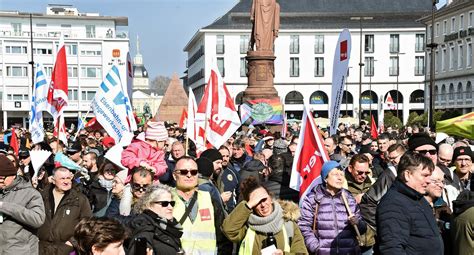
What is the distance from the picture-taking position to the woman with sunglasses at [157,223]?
4.86m

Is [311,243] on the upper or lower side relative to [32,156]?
lower

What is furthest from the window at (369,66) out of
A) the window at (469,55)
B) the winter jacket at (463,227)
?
the winter jacket at (463,227)

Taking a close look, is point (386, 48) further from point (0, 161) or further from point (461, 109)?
point (0, 161)

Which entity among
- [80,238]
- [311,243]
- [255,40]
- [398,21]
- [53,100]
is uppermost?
[398,21]

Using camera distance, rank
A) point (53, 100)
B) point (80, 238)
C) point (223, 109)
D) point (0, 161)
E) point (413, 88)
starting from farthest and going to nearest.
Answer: point (413, 88), point (53, 100), point (223, 109), point (0, 161), point (80, 238)

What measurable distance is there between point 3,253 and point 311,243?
2.58 meters

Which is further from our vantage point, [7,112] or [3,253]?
[7,112]

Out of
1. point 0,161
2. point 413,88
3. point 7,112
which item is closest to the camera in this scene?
point 0,161

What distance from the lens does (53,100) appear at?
13391mm

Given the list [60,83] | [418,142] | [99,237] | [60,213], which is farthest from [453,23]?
[99,237]

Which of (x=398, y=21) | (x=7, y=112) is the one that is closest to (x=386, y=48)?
(x=398, y=21)

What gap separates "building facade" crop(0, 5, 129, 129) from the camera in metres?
76.9

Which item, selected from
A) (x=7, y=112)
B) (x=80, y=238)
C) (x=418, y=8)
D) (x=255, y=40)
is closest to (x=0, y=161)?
(x=80, y=238)

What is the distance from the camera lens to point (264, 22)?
26.3 metres
